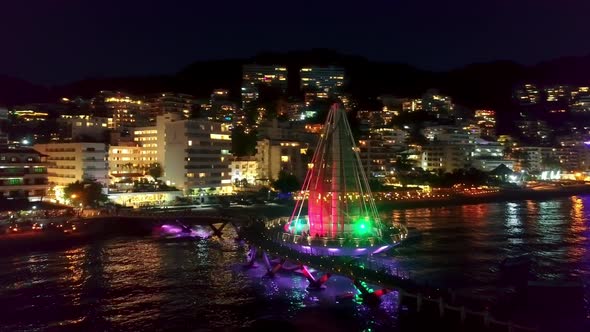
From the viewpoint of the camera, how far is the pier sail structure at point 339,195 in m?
37.6

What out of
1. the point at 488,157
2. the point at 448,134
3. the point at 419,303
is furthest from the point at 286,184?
the point at 488,157

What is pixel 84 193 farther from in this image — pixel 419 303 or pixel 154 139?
pixel 419 303

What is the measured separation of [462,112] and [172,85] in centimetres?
9562

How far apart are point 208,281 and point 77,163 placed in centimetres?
4729

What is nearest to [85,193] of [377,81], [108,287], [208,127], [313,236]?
[208,127]

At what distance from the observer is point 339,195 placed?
37.8 m

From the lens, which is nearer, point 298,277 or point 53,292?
point 53,292

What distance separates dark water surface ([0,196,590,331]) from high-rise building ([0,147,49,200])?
61.1 ft

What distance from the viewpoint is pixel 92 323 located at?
87.5 ft

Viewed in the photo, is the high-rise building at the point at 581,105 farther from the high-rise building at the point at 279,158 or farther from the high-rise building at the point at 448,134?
the high-rise building at the point at 279,158

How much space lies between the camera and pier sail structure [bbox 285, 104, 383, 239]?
3759 cm

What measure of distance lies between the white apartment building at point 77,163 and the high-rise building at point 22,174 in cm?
791

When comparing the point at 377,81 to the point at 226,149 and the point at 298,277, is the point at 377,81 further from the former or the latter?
the point at 298,277

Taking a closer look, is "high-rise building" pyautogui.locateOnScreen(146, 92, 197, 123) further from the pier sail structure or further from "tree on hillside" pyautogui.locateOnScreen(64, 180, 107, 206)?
the pier sail structure
